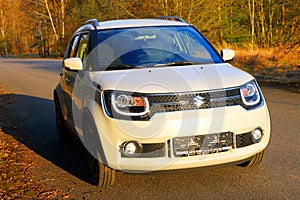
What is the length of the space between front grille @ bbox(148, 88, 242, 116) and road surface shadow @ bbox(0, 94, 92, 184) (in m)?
1.29

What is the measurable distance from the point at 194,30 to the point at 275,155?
2.02m

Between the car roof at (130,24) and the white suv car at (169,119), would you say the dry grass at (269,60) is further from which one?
the white suv car at (169,119)

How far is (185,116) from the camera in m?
3.60

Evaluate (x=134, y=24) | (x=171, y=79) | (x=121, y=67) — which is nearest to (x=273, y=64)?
(x=134, y=24)

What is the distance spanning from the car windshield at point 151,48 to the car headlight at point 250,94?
0.85m

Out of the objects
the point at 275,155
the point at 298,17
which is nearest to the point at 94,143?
the point at 275,155

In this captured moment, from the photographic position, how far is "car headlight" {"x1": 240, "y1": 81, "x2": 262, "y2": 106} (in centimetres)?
386

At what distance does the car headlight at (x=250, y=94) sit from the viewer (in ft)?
12.7

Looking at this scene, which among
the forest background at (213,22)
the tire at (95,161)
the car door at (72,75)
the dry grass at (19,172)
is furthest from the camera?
the forest background at (213,22)

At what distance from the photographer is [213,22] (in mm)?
24750

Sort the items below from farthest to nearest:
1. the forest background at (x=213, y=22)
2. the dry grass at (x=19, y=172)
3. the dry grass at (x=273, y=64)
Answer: the forest background at (x=213, y=22)
the dry grass at (x=273, y=64)
the dry grass at (x=19, y=172)

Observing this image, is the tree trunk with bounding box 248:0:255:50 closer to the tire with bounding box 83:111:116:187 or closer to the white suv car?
the white suv car

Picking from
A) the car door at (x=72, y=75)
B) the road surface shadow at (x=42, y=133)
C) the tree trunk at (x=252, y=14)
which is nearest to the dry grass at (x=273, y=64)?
the road surface shadow at (x=42, y=133)

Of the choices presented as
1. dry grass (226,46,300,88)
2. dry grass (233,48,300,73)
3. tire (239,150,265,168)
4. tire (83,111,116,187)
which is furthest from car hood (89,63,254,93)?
dry grass (233,48,300,73)
